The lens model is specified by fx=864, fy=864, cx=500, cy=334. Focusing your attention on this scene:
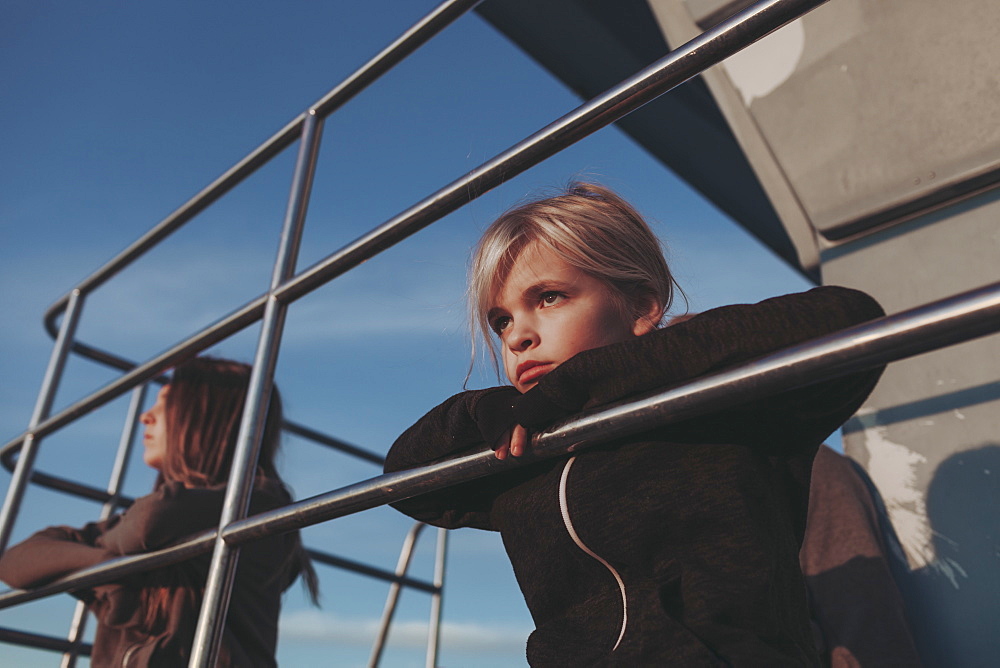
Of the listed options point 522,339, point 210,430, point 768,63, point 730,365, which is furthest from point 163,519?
point 768,63

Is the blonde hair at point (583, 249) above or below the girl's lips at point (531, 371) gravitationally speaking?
above

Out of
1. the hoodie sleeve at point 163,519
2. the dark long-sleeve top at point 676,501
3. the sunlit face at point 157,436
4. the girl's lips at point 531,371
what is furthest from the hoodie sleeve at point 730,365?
the sunlit face at point 157,436

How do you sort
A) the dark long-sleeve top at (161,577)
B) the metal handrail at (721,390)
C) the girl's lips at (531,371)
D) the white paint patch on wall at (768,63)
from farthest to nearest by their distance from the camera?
the white paint patch on wall at (768,63), the dark long-sleeve top at (161,577), the girl's lips at (531,371), the metal handrail at (721,390)

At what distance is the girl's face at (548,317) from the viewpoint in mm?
779

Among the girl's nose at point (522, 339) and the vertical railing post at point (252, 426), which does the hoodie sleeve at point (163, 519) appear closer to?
the vertical railing post at point (252, 426)

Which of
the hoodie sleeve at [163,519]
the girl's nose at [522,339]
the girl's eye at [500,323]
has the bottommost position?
the hoodie sleeve at [163,519]

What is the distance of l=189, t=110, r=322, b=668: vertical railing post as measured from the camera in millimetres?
799

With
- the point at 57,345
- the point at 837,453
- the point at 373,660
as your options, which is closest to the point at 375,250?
the point at 837,453

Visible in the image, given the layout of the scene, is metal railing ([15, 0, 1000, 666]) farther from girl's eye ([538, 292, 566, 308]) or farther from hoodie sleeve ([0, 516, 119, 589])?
girl's eye ([538, 292, 566, 308])

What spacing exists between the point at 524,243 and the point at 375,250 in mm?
152

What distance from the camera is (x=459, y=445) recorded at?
67 centimetres

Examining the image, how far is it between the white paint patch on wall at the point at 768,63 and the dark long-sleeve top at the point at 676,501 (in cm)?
79

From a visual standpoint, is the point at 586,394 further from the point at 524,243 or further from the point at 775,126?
the point at 775,126

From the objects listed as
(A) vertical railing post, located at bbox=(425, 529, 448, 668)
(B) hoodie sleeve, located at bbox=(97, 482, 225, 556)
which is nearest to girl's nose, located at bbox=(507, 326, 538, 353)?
(B) hoodie sleeve, located at bbox=(97, 482, 225, 556)
